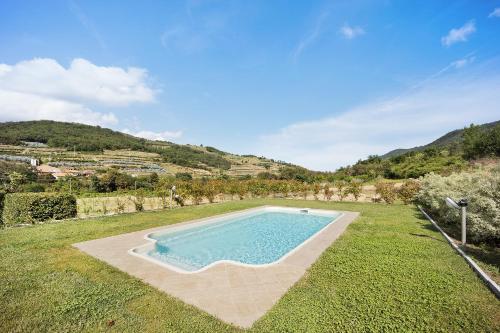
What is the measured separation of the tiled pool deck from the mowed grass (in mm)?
184

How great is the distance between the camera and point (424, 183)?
14023mm

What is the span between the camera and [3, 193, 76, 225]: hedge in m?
10.0

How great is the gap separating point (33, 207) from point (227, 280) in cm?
962

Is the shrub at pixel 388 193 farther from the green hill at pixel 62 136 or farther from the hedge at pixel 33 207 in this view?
the green hill at pixel 62 136

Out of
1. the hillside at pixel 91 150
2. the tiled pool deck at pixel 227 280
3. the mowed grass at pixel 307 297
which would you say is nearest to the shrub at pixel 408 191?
the mowed grass at pixel 307 297

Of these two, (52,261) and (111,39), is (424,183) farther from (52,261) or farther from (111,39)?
(111,39)

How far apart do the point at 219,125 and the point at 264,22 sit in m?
16.7

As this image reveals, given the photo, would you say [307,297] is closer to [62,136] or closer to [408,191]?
[408,191]

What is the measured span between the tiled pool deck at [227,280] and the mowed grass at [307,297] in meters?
0.18

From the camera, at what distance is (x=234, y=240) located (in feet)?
32.8

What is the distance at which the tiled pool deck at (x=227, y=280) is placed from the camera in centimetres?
386

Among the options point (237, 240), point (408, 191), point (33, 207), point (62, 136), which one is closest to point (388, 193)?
point (408, 191)

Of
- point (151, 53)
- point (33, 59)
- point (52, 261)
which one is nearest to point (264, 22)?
point (151, 53)

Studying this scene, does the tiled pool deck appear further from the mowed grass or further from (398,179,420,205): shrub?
(398,179,420,205): shrub
